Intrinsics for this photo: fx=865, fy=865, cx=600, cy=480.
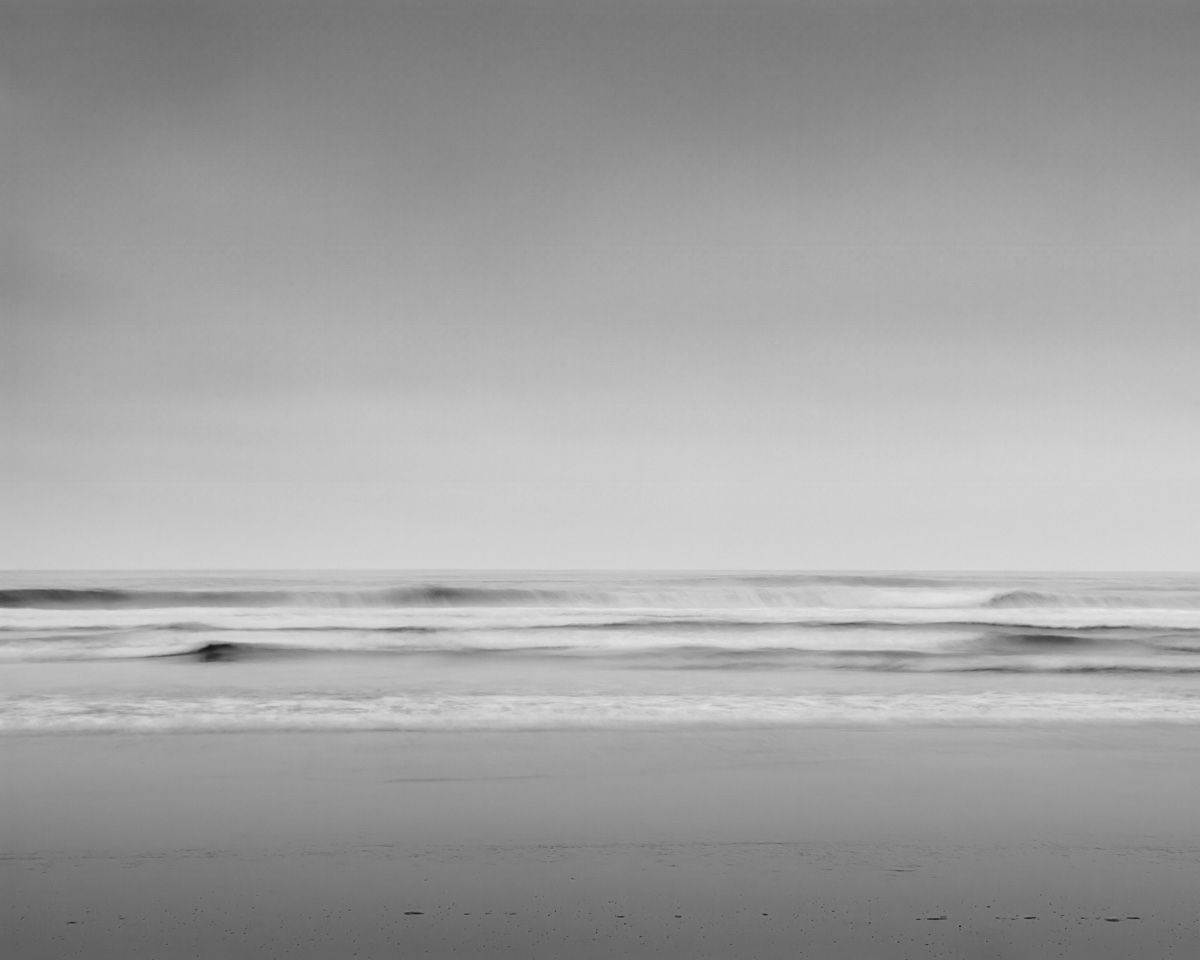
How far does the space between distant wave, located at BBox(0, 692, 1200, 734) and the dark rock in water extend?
3.86m

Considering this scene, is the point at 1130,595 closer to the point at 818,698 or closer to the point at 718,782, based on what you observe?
the point at 818,698

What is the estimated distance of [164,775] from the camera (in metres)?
5.34

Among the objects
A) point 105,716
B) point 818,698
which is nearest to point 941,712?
point 818,698

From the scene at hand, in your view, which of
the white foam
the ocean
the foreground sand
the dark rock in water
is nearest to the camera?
the foreground sand

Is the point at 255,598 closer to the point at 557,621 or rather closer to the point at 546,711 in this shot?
the point at 557,621

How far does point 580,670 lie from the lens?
1141 centimetres

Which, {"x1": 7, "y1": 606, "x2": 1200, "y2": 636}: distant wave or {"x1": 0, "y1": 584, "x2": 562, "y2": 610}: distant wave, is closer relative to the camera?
{"x1": 7, "y1": 606, "x2": 1200, "y2": 636}: distant wave

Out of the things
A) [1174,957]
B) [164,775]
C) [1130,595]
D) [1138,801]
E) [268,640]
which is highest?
[1130,595]

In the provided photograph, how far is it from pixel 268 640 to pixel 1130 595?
31769 millimetres

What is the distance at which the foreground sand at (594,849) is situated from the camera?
121 inches

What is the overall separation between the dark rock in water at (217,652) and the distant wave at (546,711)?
12.7 feet

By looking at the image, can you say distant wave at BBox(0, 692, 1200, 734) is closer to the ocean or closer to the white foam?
the ocean

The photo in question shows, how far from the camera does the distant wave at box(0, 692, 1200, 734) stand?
23.2ft

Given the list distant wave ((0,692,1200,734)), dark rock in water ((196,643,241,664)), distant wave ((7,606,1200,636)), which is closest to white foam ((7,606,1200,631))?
distant wave ((7,606,1200,636))
